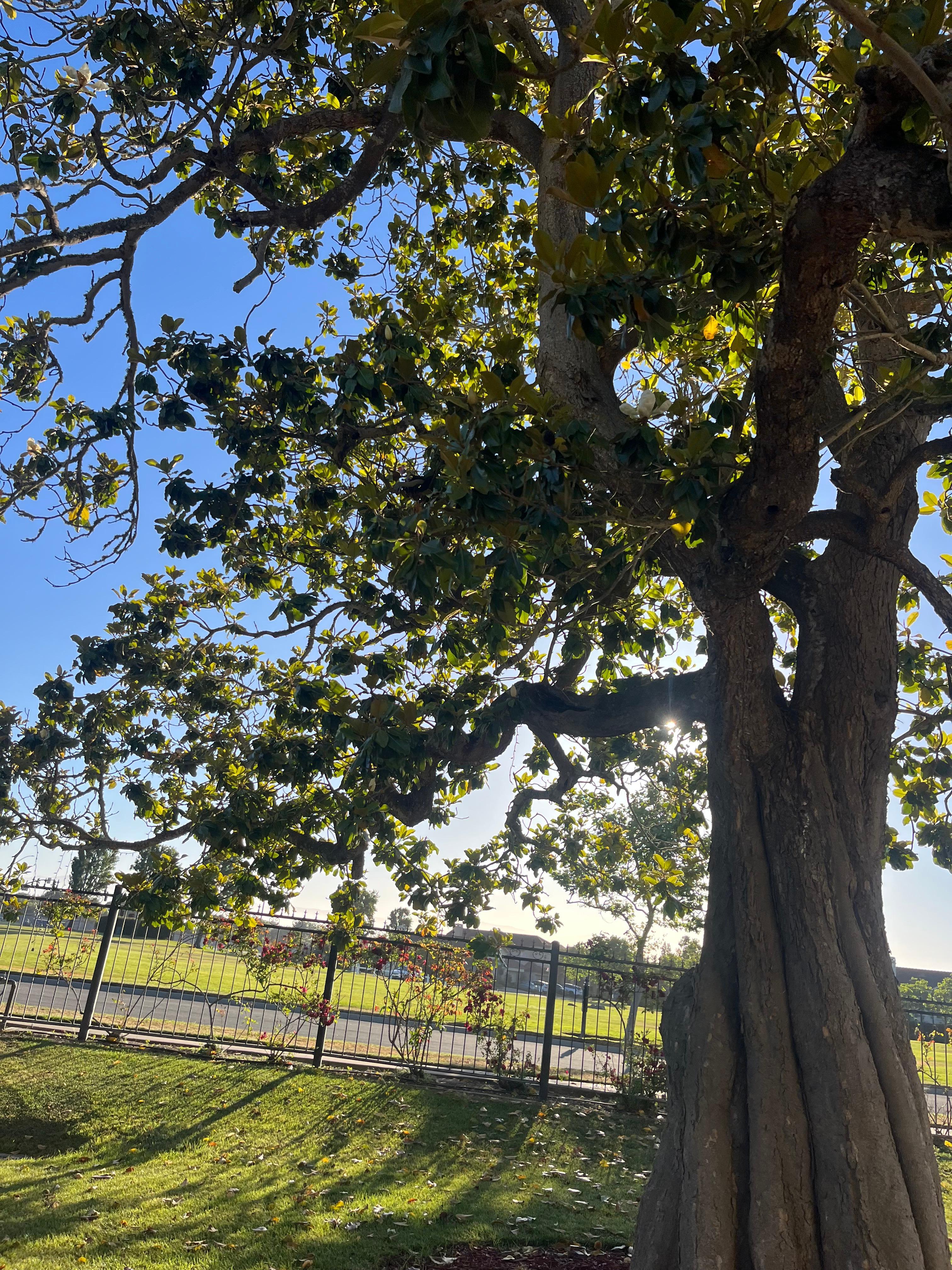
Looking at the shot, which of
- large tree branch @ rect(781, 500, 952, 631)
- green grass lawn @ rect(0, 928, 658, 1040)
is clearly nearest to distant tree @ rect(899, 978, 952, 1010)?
green grass lawn @ rect(0, 928, 658, 1040)

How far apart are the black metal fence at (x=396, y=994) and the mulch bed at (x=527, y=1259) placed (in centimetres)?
459

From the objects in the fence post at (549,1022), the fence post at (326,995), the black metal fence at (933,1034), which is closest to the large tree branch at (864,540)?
the fence post at (549,1022)

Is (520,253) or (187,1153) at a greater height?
(520,253)

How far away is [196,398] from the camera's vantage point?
5.50m

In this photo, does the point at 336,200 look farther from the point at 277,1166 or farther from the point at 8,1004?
the point at 8,1004

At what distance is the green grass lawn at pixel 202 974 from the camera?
36.2 feet

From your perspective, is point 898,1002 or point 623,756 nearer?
point 898,1002

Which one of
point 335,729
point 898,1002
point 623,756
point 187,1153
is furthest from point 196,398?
point 187,1153

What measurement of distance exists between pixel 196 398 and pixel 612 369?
271 centimetres

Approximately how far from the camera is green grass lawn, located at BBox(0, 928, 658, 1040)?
11.0 metres

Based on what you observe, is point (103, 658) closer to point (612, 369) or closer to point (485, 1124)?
point (612, 369)

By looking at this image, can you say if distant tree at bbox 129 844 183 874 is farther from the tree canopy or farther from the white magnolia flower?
the white magnolia flower

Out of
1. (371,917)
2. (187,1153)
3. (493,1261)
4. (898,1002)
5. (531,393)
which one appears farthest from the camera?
(371,917)

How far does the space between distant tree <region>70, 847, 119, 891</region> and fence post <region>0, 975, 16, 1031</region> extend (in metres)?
1.48
